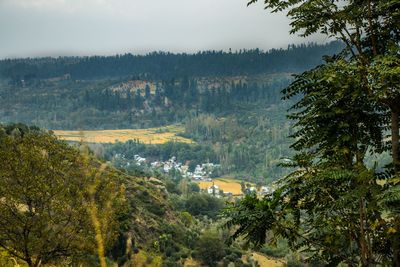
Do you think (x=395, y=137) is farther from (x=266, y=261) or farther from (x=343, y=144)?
(x=266, y=261)

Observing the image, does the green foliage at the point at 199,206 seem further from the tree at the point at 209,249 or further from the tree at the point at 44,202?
the tree at the point at 44,202

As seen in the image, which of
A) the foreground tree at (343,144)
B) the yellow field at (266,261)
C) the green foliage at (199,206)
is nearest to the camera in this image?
Answer: the foreground tree at (343,144)

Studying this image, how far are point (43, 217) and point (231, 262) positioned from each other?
4708 cm

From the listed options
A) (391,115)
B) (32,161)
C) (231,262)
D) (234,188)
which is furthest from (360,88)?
(234,188)

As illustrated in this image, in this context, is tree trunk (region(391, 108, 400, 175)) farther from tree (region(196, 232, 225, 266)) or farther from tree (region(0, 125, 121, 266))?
tree (region(196, 232, 225, 266))

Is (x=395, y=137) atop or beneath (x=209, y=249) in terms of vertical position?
atop

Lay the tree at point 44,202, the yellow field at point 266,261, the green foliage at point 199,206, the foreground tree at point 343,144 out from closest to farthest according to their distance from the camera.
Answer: the foreground tree at point 343,144 < the tree at point 44,202 < the yellow field at point 266,261 < the green foliage at point 199,206

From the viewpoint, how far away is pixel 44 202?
73.3 ft

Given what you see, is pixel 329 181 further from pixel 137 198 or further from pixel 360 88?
Answer: pixel 137 198

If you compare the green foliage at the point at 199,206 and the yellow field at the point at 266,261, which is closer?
the yellow field at the point at 266,261

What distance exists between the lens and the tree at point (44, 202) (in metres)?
21.5

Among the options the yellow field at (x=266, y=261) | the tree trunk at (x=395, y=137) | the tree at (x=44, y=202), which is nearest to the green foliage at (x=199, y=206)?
the yellow field at (x=266, y=261)

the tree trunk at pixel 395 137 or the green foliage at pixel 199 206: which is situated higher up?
the tree trunk at pixel 395 137


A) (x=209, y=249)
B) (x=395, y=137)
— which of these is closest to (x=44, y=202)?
(x=395, y=137)
